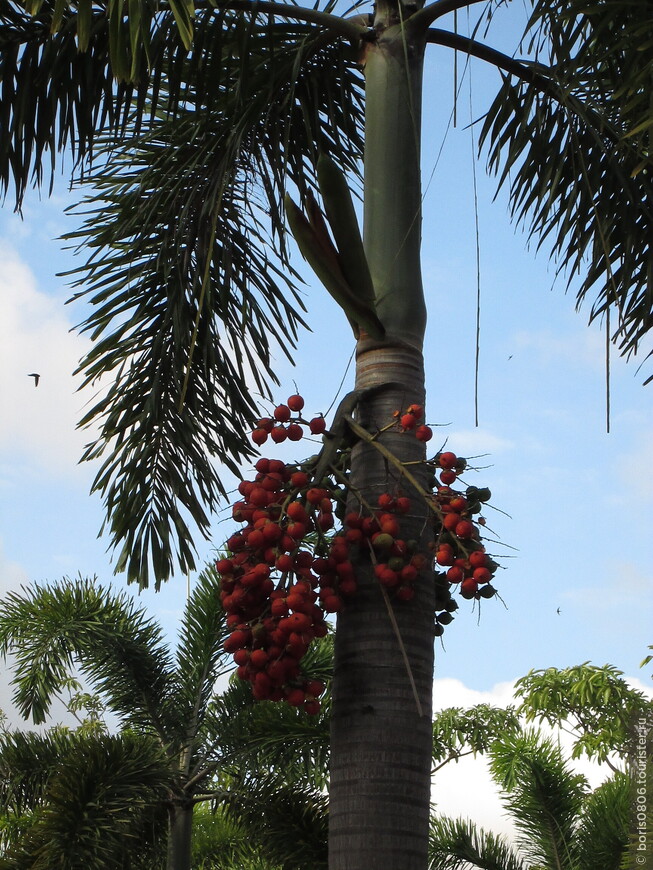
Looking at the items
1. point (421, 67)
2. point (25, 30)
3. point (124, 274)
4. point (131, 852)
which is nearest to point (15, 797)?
point (131, 852)

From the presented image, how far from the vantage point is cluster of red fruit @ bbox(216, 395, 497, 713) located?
7.18ft

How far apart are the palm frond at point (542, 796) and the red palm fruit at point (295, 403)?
622 cm

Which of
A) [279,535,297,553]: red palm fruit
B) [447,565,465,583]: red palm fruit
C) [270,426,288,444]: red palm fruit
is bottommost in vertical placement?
[447,565,465,583]: red palm fruit

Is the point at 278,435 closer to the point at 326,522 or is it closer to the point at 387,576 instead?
the point at 326,522

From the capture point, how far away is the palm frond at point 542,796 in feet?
26.2

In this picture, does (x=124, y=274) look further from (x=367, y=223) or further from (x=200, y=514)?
(x=367, y=223)

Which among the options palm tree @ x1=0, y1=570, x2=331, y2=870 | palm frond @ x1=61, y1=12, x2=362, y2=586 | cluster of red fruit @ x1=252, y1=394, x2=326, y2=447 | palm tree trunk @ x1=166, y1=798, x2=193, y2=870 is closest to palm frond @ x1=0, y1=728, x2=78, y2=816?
palm tree @ x1=0, y1=570, x2=331, y2=870

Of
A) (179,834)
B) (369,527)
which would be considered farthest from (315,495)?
(179,834)

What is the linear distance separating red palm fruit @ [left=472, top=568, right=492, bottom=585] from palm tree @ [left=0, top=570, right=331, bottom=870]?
390 centimetres

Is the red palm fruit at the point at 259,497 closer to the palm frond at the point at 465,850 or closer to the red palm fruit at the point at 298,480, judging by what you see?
the red palm fruit at the point at 298,480

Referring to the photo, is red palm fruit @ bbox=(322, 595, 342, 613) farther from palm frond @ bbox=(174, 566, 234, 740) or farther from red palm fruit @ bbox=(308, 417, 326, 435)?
palm frond @ bbox=(174, 566, 234, 740)

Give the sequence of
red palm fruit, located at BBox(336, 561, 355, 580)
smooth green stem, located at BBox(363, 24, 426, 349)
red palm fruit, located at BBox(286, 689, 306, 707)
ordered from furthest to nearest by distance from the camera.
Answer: smooth green stem, located at BBox(363, 24, 426, 349) < red palm fruit, located at BBox(336, 561, 355, 580) < red palm fruit, located at BBox(286, 689, 306, 707)

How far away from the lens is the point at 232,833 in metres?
9.60

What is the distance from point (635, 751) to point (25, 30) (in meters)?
3.08
